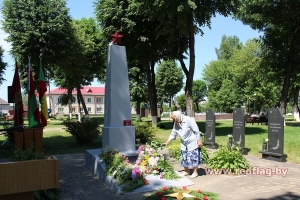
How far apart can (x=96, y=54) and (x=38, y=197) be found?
32.3 metres

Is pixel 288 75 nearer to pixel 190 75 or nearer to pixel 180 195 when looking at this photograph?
pixel 190 75

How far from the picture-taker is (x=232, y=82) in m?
62.9

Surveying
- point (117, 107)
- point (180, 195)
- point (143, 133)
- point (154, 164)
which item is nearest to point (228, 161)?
point (154, 164)

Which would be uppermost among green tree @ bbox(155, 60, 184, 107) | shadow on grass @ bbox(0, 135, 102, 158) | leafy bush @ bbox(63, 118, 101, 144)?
green tree @ bbox(155, 60, 184, 107)

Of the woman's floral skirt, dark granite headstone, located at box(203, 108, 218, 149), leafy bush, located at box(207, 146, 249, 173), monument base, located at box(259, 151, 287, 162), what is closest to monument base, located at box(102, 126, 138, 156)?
the woman's floral skirt

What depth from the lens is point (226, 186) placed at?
6.75 m

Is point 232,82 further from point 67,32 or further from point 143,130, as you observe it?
point 143,130

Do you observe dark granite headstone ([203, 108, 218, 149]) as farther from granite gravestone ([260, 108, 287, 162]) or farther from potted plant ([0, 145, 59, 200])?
potted plant ([0, 145, 59, 200])

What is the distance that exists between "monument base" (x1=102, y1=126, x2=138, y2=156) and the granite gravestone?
4.69 m

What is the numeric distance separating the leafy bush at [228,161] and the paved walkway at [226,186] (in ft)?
1.03

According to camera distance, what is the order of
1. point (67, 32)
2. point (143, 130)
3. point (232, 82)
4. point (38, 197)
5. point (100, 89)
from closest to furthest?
1. point (38, 197)
2. point (143, 130)
3. point (67, 32)
4. point (232, 82)
5. point (100, 89)

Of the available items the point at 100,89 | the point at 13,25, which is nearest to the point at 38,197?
the point at 13,25

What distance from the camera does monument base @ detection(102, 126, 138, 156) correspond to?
8.80 meters

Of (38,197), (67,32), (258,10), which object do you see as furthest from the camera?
(67,32)
